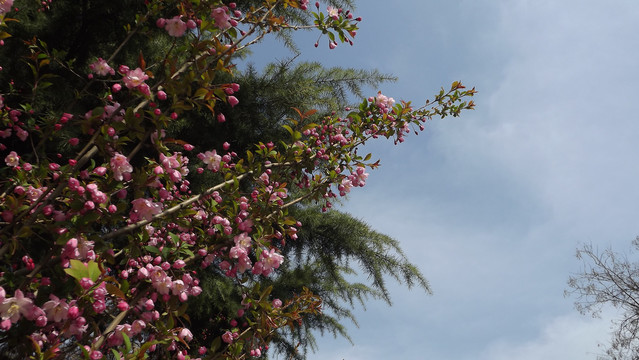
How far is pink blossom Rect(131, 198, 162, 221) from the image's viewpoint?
5.13ft

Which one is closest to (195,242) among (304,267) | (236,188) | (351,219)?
(236,188)

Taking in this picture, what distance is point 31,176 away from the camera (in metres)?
1.78

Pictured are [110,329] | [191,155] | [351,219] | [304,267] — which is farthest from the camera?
[304,267]

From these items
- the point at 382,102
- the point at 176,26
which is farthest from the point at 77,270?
the point at 382,102

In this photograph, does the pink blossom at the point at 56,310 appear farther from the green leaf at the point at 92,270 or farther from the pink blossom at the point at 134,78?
the pink blossom at the point at 134,78

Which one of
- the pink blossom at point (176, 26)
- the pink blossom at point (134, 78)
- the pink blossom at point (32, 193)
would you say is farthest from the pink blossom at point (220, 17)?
the pink blossom at point (32, 193)

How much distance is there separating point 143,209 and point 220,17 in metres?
0.76

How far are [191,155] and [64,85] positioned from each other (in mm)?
1133

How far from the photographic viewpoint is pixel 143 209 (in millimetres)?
1587

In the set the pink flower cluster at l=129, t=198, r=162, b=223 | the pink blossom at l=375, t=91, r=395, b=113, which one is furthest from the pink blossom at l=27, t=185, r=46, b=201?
the pink blossom at l=375, t=91, r=395, b=113

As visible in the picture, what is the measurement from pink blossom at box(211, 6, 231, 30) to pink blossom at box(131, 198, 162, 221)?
0.70 metres

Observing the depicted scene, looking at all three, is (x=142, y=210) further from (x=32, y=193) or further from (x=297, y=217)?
(x=297, y=217)

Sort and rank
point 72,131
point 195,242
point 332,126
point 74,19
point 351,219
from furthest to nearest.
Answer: point 351,219
point 74,19
point 72,131
point 332,126
point 195,242

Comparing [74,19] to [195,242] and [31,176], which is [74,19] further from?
[195,242]
